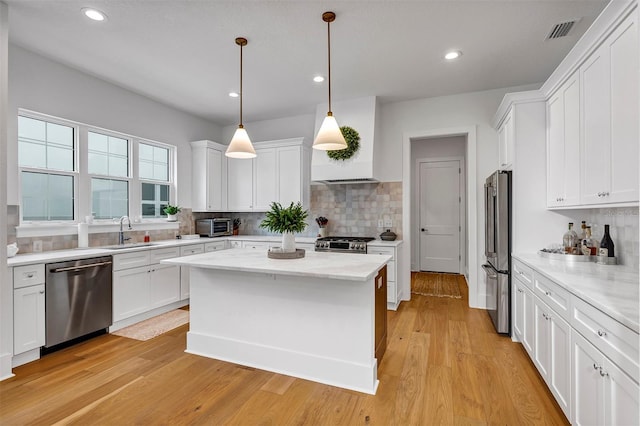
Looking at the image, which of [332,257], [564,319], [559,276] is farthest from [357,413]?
[559,276]

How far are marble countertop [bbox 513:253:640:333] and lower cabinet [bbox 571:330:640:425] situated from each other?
23cm

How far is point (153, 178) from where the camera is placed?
458 cm

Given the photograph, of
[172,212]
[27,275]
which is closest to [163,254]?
[172,212]

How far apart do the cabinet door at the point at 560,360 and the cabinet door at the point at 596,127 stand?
888 millimetres

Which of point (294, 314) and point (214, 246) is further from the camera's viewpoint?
point (214, 246)

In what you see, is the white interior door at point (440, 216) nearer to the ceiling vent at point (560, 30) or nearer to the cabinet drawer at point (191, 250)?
the ceiling vent at point (560, 30)

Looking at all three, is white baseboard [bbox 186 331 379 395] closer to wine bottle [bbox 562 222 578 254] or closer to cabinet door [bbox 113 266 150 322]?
cabinet door [bbox 113 266 150 322]

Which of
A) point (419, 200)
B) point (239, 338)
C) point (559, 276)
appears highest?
point (419, 200)

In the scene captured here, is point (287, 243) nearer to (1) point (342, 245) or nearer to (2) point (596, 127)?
(1) point (342, 245)

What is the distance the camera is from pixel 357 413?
1.99 metres

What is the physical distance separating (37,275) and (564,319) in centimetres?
404

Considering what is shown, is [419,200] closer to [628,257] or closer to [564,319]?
[628,257]

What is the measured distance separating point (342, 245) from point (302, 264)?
188 cm

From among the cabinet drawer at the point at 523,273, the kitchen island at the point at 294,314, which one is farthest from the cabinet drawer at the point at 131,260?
the cabinet drawer at the point at 523,273
